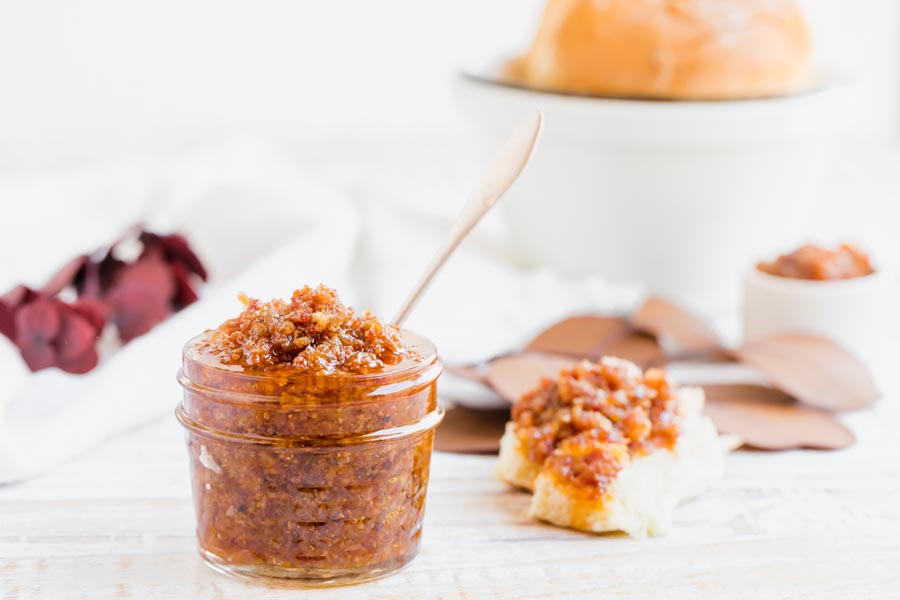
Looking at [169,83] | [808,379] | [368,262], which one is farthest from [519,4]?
[808,379]

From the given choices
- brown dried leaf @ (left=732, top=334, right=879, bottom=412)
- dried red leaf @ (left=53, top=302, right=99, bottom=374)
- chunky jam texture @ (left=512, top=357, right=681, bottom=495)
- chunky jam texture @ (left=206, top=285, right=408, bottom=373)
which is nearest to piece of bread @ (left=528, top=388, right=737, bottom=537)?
chunky jam texture @ (left=512, top=357, right=681, bottom=495)

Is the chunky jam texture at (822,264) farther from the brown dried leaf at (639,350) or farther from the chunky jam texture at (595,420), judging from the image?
the chunky jam texture at (595,420)

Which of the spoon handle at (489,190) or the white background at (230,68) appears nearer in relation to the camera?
the spoon handle at (489,190)

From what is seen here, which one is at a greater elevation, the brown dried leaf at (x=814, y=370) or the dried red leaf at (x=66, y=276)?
the dried red leaf at (x=66, y=276)

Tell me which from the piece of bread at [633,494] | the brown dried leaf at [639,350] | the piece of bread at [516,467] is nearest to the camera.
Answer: the piece of bread at [633,494]

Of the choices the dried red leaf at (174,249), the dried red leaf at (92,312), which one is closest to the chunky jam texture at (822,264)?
the dried red leaf at (174,249)

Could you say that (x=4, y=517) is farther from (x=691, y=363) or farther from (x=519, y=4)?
(x=519, y=4)
